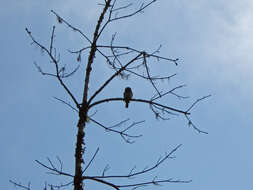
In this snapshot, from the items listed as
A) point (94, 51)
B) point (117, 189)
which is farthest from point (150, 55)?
point (117, 189)

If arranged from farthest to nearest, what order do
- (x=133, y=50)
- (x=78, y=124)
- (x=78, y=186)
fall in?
(x=133, y=50) → (x=78, y=124) → (x=78, y=186)

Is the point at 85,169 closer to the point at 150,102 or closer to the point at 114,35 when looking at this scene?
the point at 150,102

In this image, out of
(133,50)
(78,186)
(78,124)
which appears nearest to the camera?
(78,186)

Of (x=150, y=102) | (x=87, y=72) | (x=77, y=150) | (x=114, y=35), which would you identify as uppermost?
(x=114, y=35)

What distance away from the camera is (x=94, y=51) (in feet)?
19.7

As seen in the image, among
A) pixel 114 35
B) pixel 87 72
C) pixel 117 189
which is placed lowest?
pixel 117 189

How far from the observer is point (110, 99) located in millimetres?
5648

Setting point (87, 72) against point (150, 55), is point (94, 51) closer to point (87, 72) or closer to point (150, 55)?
point (87, 72)

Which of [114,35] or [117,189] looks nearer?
[117,189]

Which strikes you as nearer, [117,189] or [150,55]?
[117,189]

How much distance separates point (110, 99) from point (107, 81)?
22 centimetres

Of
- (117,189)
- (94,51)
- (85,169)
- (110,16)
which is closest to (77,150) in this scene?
(85,169)

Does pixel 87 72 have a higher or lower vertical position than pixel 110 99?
higher

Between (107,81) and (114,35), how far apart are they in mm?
582
